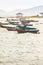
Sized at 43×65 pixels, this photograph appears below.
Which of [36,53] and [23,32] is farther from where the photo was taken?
[23,32]

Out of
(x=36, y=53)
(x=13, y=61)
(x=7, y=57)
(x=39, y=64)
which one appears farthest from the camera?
(x=36, y=53)

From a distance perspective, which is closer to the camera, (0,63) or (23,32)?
(0,63)

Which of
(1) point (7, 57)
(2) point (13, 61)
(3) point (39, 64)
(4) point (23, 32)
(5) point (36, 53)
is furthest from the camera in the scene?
(4) point (23, 32)

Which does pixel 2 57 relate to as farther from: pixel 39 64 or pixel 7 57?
pixel 39 64

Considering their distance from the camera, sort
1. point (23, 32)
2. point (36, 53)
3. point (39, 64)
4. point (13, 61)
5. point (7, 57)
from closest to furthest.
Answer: point (39, 64)
point (13, 61)
point (7, 57)
point (36, 53)
point (23, 32)

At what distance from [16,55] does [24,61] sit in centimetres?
→ 153

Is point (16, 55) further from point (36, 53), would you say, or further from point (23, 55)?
point (36, 53)

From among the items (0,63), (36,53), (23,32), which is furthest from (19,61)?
(23,32)

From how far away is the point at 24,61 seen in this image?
11383 millimetres

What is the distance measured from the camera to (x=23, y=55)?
12.9 meters

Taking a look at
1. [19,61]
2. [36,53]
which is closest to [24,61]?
[19,61]

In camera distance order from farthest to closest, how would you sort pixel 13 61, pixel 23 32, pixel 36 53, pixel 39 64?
pixel 23 32 < pixel 36 53 < pixel 13 61 < pixel 39 64

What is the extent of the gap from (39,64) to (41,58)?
1362mm

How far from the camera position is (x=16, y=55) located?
12.8 metres
